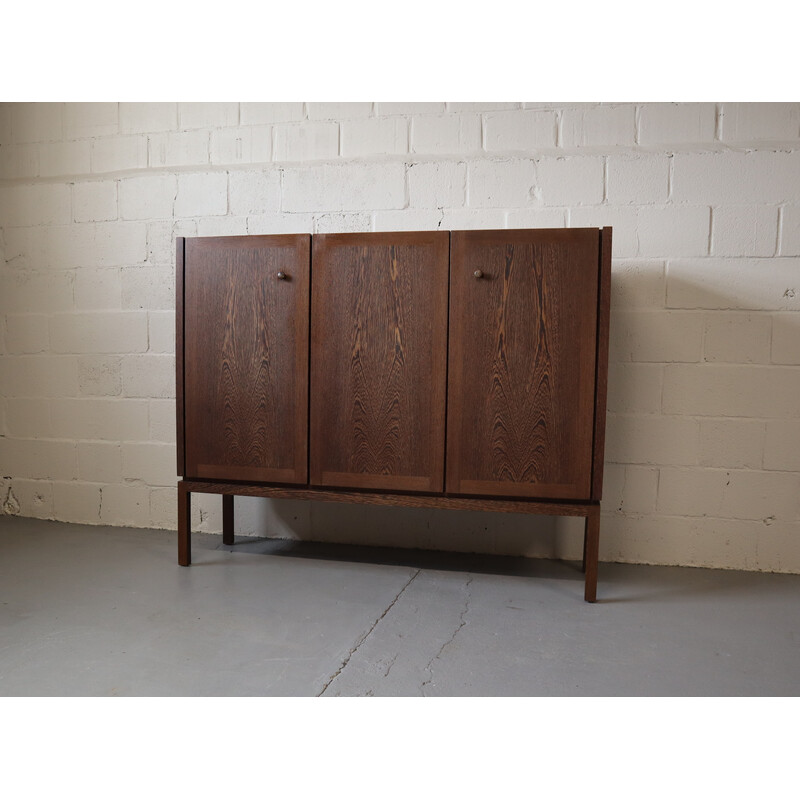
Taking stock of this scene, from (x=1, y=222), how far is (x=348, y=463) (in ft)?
7.56

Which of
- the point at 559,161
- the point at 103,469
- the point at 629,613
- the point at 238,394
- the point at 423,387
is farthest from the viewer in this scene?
→ the point at 103,469

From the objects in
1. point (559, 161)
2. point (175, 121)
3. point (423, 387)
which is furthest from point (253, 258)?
point (559, 161)

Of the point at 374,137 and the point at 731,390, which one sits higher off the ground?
the point at 374,137

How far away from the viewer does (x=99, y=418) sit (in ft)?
9.93

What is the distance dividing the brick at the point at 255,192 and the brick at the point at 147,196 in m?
0.31

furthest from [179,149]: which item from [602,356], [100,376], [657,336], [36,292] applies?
[657,336]

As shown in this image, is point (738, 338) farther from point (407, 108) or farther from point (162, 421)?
point (162, 421)

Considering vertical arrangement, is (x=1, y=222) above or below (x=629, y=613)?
above

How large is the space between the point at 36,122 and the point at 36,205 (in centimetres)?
40

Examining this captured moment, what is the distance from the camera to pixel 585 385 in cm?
207

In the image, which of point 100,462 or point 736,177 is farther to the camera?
point 100,462

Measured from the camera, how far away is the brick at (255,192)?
9.11ft

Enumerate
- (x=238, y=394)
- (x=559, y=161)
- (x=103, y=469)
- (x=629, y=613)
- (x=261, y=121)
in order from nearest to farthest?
(x=629, y=613) → (x=238, y=394) → (x=559, y=161) → (x=261, y=121) → (x=103, y=469)

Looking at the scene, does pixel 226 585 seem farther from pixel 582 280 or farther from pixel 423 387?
pixel 582 280
